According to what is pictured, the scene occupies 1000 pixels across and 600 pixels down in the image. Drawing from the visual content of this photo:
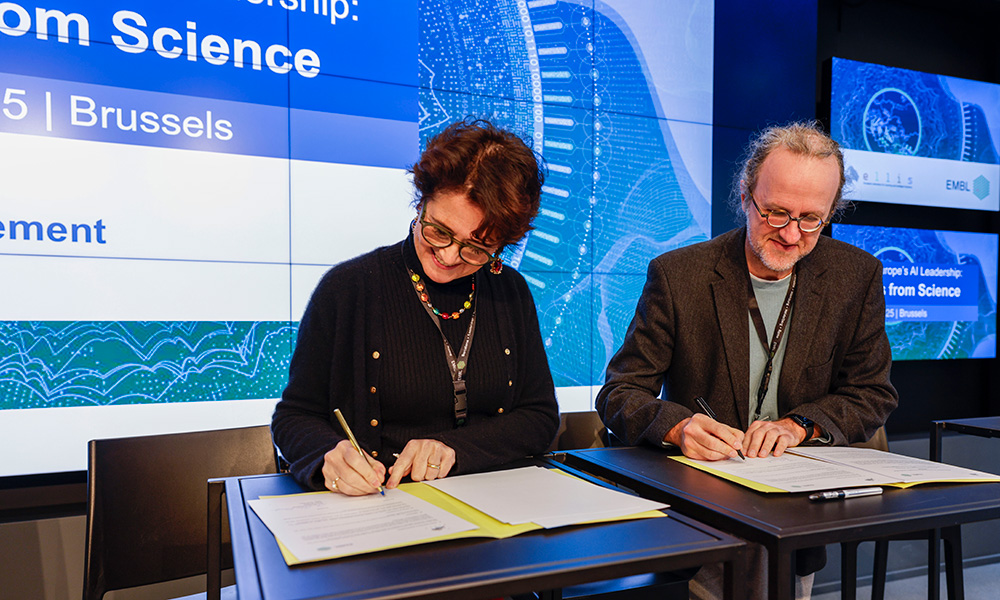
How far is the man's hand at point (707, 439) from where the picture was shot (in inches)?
52.6

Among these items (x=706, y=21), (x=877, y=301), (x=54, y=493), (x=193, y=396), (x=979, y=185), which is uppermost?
(x=706, y=21)

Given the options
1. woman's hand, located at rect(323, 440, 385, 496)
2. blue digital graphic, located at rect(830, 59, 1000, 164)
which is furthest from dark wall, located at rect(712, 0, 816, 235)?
woman's hand, located at rect(323, 440, 385, 496)

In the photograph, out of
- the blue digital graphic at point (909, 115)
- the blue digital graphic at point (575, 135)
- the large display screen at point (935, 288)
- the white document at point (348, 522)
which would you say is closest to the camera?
the white document at point (348, 522)

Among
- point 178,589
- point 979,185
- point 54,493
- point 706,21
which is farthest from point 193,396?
point 979,185

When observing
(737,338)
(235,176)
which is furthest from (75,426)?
(737,338)

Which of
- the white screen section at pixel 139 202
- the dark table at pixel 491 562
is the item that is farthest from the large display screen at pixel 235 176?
the dark table at pixel 491 562

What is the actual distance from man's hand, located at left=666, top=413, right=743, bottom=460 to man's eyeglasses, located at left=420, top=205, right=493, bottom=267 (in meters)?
0.58

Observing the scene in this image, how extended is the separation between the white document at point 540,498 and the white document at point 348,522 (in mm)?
77

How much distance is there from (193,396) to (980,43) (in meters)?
5.45

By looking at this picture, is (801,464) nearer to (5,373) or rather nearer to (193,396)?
(193,396)

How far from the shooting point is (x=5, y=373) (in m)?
2.23

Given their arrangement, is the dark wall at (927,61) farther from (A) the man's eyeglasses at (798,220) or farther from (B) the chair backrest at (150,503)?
(B) the chair backrest at (150,503)

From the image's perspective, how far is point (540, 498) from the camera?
1.04 meters

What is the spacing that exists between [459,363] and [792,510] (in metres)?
0.78
